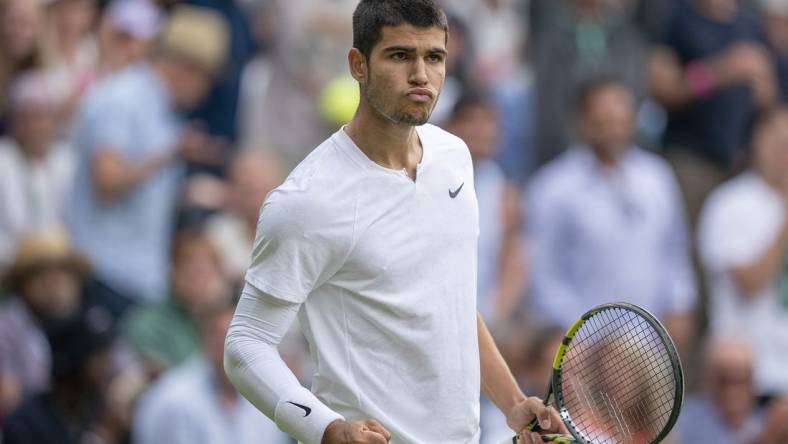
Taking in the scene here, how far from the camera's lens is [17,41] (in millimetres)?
9820

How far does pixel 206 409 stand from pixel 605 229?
2539mm

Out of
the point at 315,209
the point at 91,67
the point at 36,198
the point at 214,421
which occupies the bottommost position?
the point at 214,421

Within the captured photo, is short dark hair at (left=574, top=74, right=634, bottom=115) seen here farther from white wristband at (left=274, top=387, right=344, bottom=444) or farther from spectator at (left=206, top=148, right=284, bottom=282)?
white wristband at (left=274, top=387, right=344, bottom=444)

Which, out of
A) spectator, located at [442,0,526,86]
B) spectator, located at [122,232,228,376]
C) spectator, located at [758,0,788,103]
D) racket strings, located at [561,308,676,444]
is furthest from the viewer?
spectator, located at [758,0,788,103]

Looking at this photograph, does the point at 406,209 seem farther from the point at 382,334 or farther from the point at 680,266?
the point at 680,266

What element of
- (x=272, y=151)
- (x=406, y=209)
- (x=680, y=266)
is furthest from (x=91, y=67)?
(x=406, y=209)

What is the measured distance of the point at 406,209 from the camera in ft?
16.5

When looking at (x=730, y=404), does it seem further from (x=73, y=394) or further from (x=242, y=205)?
(x=73, y=394)

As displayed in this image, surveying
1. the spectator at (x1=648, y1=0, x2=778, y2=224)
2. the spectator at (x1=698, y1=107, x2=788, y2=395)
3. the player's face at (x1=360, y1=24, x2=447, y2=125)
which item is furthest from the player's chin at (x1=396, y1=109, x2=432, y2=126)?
the spectator at (x1=648, y1=0, x2=778, y2=224)

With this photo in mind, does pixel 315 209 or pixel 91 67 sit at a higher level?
pixel 315 209

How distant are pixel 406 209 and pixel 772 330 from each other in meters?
5.37

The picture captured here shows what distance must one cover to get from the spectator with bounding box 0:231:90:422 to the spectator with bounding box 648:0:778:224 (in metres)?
3.87

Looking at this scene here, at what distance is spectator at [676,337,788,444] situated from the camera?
9.34 m

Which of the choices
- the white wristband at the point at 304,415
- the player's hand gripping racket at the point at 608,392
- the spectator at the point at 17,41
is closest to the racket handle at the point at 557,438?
the player's hand gripping racket at the point at 608,392
